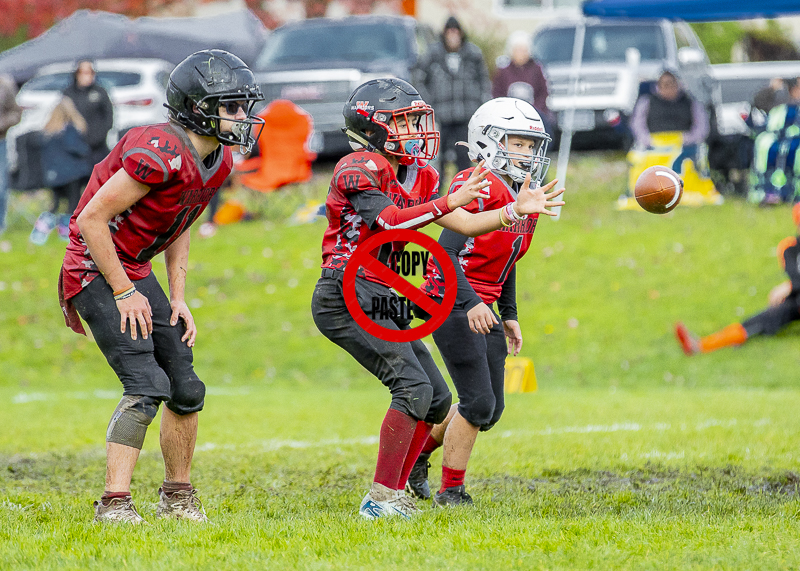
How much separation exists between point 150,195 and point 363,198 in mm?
957

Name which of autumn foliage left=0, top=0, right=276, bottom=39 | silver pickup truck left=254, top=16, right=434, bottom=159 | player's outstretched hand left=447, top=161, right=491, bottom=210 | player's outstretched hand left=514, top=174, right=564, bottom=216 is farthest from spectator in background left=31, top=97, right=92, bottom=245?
autumn foliage left=0, top=0, right=276, bottom=39

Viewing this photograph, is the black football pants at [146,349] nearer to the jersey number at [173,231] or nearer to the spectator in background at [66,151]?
the jersey number at [173,231]

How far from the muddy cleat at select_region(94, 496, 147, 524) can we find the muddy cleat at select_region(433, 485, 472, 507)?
5.09 ft

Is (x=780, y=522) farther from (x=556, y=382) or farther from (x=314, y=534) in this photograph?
(x=556, y=382)

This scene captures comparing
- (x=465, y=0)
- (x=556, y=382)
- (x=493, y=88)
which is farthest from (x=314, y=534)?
(x=465, y=0)

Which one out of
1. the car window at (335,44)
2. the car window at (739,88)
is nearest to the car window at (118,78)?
the car window at (335,44)

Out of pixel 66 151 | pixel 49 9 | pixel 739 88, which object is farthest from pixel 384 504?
pixel 49 9

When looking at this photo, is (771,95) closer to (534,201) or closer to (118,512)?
(534,201)

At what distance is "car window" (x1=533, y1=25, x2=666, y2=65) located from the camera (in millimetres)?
19688

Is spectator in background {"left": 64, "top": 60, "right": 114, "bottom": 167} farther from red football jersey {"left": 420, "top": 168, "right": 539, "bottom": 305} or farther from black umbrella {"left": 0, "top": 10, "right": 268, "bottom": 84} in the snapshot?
red football jersey {"left": 420, "top": 168, "right": 539, "bottom": 305}

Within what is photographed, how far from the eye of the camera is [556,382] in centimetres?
1218

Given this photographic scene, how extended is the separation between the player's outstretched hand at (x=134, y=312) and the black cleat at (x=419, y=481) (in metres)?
1.79

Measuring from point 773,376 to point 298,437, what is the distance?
5853mm

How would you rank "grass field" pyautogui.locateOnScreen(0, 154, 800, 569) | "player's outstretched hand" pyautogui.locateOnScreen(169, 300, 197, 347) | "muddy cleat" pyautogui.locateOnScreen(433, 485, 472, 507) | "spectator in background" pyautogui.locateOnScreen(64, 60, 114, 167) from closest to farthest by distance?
1. "grass field" pyautogui.locateOnScreen(0, 154, 800, 569)
2. "player's outstretched hand" pyautogui.locateOnScreen(169, 300, 197, 347)
3. "muddy cleat" pyautogui.locateOnScreen(433, 485, 472, 507)
4. "spectator in background" pyautogui.locateOnScreen(64, 60, 114, 167)
